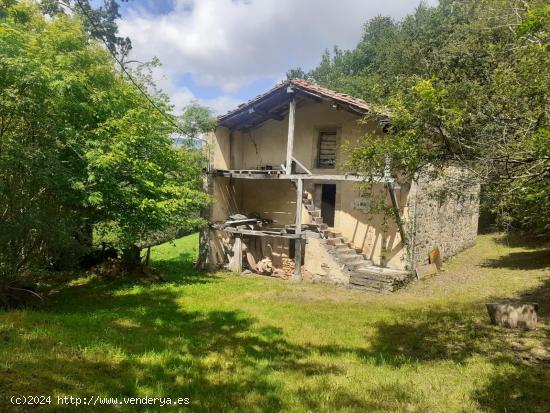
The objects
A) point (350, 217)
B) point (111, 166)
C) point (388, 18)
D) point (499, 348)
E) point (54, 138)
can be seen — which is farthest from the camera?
point (388, 18)

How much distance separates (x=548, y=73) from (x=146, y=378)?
6920 mm

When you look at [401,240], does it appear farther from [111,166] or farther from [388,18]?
[388,18]

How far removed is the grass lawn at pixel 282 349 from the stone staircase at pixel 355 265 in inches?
21.7

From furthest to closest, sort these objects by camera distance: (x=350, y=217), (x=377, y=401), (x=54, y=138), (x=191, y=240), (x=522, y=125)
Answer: (x=191, y=240) < (x=350, y=217) < (x=54, y=138) < (x=522, y=125) < (x=377, y=401)

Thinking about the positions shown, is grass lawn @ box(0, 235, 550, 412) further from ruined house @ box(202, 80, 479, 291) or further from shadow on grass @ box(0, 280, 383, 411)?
ruined house @ box(202, 80, 479, 291)

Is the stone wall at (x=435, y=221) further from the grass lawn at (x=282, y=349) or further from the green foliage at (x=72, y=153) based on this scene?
the green foliage at (x=72, y=153)

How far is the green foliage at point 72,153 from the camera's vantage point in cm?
805

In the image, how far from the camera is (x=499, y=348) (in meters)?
6.66

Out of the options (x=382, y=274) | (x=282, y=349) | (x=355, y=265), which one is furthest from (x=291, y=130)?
(x=282, y=349)

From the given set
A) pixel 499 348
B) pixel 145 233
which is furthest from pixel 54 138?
pixel 499 348

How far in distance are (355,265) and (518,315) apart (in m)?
6.17

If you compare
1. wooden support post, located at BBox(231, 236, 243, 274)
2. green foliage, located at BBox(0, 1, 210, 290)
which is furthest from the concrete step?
green foliage, located at BBox(0, 1, 210, 290)

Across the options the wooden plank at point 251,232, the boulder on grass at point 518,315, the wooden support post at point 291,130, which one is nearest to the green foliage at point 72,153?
the wooden plank at point 251,232

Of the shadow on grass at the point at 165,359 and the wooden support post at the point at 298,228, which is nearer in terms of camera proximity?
the shadow on grass at the point at 165,359
